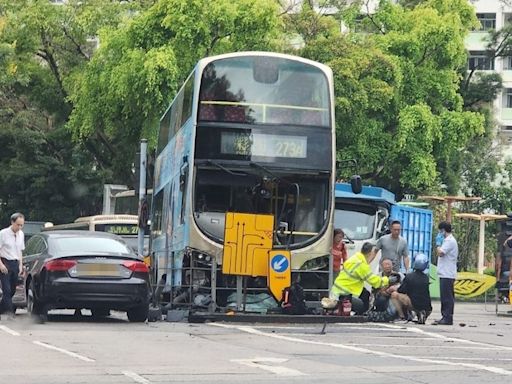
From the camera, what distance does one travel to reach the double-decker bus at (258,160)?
19453 millimetres

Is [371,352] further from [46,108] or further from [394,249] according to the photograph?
[46,108]

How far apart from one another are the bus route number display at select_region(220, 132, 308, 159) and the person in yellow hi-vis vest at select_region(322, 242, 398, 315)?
1947 millimetres

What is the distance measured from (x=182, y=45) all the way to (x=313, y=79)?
18.2 m

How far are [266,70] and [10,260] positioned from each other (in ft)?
17.6

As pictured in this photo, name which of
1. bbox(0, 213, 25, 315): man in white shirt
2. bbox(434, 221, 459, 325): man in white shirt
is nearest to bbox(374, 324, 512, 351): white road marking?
bbox(434, 221, 459, 325): man in white shirt

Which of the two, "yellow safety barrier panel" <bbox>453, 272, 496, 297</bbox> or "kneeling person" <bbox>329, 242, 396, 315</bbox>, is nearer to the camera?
"kneeling person" <bbox>329, 242, 396, 315</bbox>

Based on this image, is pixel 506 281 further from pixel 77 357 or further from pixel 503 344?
pixel 77 357

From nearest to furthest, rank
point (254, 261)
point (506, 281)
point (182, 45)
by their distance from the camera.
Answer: point (254, 261) → point (506, 281) → point (182, 45)

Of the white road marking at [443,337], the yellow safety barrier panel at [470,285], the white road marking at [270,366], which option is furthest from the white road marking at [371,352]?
the yellow safety barrier panel at [470,285]

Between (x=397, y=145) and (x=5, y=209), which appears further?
(x=5, y=209)

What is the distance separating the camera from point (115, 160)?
43.4m

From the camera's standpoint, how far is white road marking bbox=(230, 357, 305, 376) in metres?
11.2

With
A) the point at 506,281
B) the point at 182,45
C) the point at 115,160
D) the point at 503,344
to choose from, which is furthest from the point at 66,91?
the point at 503,344

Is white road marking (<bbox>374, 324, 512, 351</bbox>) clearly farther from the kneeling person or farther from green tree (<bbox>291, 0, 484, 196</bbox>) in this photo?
green tree (<bbox>291, 0, 484, 196</bbox>)
